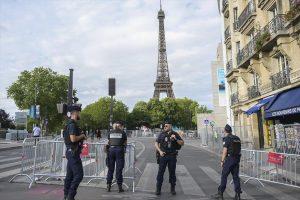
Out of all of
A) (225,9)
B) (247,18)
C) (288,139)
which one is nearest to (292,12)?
(288,139)

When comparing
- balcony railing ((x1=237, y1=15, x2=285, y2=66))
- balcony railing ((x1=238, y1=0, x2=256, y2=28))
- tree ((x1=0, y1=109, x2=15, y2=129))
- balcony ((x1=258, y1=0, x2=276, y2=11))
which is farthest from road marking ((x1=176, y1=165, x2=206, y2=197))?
tree ((x1=0, y1=109, x2=15, y2=129))

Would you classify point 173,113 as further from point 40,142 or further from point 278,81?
point 40,142

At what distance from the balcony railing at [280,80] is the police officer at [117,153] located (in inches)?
523

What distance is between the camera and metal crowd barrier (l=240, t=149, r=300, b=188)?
9.35 m

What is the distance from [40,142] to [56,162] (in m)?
0.75

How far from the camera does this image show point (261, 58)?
74.3 ft

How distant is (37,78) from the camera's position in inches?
2322

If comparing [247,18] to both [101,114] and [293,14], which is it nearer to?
[293,14]

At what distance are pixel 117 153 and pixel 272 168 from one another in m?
4.35

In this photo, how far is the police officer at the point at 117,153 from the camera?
28.3ft

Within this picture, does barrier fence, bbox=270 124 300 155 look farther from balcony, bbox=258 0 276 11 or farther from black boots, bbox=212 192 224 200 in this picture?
balcony, bbox=258 0 276 11

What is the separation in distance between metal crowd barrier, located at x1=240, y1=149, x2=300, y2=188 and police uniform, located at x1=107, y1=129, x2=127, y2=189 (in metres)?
3.87

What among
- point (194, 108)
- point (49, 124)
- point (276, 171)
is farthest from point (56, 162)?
point (194, 108)

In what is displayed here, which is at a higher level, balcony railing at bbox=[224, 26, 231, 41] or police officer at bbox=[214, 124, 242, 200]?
balcony railing at bbox=[224, 26, 231, 41]
